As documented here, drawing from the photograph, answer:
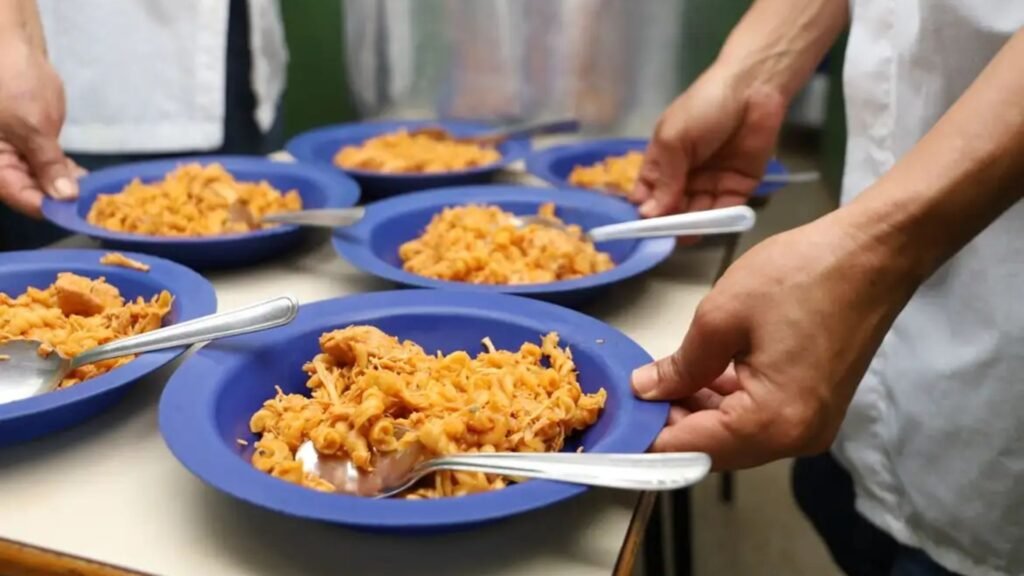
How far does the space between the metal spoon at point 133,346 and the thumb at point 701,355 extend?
1.03 feet

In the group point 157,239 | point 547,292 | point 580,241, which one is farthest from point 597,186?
point 157,239

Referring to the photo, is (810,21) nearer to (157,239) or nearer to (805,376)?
(805,376)

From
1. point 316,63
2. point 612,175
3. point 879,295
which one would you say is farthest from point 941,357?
point 316,63

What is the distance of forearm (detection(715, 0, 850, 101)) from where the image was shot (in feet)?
3.86

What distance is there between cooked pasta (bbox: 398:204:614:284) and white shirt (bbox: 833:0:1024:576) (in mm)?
334

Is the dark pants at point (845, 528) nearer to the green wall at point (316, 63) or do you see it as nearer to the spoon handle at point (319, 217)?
the spoon handle at point (319, 217)

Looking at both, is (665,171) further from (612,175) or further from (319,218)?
(319,218)

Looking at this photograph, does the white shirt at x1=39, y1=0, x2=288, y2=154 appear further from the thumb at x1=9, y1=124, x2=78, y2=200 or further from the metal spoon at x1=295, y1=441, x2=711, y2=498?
the metal spoon at x1=295, y1=441, x2=711, y2=498

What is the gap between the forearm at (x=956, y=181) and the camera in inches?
26.4

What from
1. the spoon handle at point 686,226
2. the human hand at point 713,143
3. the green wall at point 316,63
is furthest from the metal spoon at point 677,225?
the green wall at point 316,63

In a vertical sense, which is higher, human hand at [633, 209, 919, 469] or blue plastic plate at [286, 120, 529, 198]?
human hand at [633, 209, 919, 469]

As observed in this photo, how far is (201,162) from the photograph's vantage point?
52.0 inches

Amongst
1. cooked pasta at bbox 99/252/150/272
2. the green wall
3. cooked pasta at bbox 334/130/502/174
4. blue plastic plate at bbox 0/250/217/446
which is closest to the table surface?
blue plastic plate at bbox 0/250/217/446

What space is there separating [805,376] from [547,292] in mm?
326
